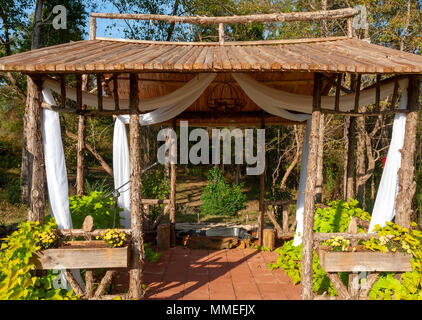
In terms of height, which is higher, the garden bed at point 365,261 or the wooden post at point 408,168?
the wooden post at point 408,168

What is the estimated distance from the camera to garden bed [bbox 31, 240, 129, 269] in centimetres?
340

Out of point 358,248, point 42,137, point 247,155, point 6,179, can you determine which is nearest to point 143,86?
point 42,137

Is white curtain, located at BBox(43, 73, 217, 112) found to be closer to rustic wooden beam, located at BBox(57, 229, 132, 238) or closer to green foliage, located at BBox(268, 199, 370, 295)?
rustic wooden beam, located at BBox(57, 229, 132, 238)

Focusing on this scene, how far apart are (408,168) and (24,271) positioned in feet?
13.6

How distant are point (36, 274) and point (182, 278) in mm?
1930

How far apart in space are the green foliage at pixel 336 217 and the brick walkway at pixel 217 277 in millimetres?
897

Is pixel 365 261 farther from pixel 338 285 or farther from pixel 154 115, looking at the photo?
pixel 154 115

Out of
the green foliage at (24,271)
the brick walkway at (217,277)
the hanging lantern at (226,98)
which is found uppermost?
the hanging lantern at (226,98)

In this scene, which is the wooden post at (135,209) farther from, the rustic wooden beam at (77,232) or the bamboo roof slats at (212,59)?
the bamboo roof slats at (212,59)

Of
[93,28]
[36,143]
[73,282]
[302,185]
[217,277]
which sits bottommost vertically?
[217,277]

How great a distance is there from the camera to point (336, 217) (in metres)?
4.43

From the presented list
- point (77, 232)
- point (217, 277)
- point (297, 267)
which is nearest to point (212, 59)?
point (77, 232)

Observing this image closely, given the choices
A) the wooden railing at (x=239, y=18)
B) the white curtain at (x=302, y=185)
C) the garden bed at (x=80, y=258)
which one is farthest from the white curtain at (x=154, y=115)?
the white curtain at (x=302, y=185)

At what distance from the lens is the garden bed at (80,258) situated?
3.40 metres
